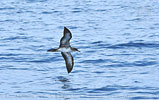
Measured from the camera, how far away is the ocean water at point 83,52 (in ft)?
46.1

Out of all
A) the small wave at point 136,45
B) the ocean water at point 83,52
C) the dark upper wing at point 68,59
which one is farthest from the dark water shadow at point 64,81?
the small wave at point 136,45

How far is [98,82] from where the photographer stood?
14938mm

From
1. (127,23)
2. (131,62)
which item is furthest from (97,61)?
(127,23)

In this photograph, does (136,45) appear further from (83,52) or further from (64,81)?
(64,81)

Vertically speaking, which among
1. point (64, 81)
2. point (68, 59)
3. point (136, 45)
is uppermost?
point (68, 59)

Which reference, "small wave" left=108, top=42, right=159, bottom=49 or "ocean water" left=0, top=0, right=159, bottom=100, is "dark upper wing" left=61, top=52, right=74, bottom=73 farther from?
"small wave" left=108, top=42, right=159, bottom=49

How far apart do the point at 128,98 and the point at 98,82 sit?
1.94 m

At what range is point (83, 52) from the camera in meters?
19.7

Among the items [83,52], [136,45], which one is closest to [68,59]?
[83,52]

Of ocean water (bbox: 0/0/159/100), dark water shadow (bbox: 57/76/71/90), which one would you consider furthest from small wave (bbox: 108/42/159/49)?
dark water shadow (bbox: 57/76/71/90)

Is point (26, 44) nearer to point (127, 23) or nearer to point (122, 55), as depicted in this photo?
point (122, 55)

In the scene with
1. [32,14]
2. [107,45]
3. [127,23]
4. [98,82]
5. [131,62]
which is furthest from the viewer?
[32,14]

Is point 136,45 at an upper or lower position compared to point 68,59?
lower

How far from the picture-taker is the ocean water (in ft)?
46.1
